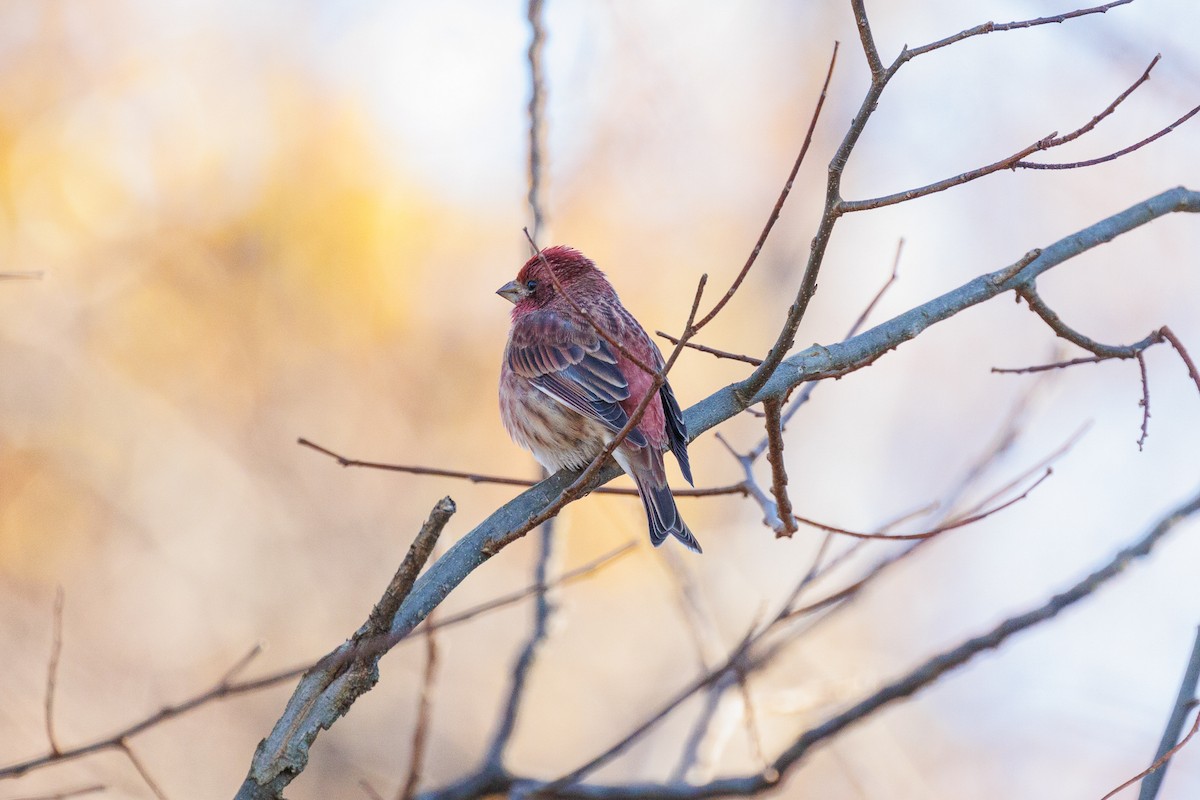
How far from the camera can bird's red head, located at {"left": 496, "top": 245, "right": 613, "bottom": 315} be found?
6.02 meters

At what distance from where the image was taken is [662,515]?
4.68 meters

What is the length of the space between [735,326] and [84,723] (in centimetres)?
762

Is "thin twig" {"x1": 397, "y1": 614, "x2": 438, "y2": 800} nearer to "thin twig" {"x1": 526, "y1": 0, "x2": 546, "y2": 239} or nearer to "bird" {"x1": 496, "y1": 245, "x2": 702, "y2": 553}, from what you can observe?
"bird" {"x1": 496, "y1": 245, "x2": 702, "y2": 553}

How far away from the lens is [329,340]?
38.4 feet

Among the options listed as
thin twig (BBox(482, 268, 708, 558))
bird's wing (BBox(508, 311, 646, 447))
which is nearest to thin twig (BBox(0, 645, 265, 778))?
thin twig (BBox(482, 268, 708, 558))

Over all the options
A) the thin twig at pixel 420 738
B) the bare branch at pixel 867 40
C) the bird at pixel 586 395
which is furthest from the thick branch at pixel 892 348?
the bare branch at pixel 867 40

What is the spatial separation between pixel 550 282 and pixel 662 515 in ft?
6.00

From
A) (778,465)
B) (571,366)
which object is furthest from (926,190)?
(571,366)

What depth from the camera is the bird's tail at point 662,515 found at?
4.62m

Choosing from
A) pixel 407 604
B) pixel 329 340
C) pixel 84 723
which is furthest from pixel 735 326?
pixel 407 604

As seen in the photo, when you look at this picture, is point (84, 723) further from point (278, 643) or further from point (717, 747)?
point (717, 747)

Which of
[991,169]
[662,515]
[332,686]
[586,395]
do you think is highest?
[586,395]

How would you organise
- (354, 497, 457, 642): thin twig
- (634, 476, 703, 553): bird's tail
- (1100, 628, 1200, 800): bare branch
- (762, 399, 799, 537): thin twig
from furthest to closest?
(634, 476, 703, 553): bird's tail
(762, 399, 799, 537): thin twig
(1100, 628, 1200, 800): bare branch
(354, 497, 457, 642): thin twig

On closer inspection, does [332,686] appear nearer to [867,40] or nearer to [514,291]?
[867,40]
